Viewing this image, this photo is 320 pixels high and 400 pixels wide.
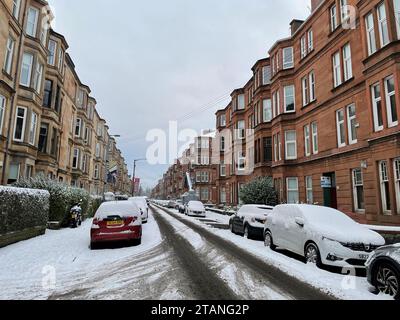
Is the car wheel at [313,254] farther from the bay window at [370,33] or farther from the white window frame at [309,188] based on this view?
the white window frame at [309,188]

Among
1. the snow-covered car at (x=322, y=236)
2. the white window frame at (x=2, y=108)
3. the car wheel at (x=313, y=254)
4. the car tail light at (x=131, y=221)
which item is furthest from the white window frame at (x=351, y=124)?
the white window frame at (x=2, y=108)

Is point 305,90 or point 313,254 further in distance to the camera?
point 305,90

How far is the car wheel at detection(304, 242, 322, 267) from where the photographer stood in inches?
297

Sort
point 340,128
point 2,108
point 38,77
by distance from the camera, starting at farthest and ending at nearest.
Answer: point 38,77 < point 340,128 < point 2,108

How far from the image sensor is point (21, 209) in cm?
1098

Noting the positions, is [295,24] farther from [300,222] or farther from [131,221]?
[131,221]

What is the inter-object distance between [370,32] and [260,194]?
1298 centimetres

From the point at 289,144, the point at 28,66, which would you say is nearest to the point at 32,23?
the point at 28,66

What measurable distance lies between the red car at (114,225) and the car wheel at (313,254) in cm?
601

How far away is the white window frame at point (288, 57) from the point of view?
2422cm

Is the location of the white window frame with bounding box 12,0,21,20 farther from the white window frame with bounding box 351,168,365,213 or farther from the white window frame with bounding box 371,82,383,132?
the white window frame with bounding box 351,168,365,213

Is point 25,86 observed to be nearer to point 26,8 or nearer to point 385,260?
point 26,8
